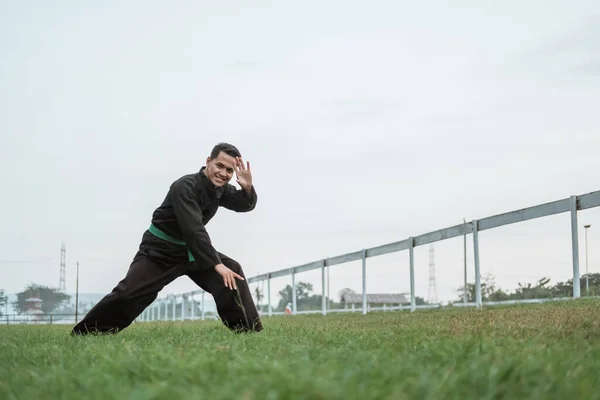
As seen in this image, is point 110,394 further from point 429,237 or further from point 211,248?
point 429,237

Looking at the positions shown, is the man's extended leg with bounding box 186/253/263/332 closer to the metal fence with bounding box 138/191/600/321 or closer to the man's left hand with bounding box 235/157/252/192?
the man's left hand with bounding box 235/157/252/192

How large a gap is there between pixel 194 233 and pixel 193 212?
0.22 m

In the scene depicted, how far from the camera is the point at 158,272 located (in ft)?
23.2

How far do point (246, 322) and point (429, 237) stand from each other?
8.25 meters

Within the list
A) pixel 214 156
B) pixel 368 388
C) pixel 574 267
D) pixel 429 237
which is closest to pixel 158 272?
pixel 214 156

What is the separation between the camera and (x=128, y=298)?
6941 mm

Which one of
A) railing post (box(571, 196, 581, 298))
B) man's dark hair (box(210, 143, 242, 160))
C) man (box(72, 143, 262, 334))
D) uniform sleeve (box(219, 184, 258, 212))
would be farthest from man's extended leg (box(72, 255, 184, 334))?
railing post (box(571, 196, 581, 298))

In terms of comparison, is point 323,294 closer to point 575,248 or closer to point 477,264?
point 477,264

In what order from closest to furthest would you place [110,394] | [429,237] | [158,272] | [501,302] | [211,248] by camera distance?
[110,394]
[211,248]
[158,272]
[501,302]
[429,237]

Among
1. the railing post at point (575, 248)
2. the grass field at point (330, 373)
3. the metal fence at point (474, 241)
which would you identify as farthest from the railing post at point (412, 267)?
the grass field at point (330, 373)

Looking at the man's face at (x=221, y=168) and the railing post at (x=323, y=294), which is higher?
the man's face at (x=221, y=168)

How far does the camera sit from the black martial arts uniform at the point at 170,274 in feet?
22.8

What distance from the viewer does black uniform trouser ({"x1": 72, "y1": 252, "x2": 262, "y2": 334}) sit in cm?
695

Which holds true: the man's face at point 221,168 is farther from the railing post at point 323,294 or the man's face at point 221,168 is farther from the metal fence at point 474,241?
the railing post at point 323,294
